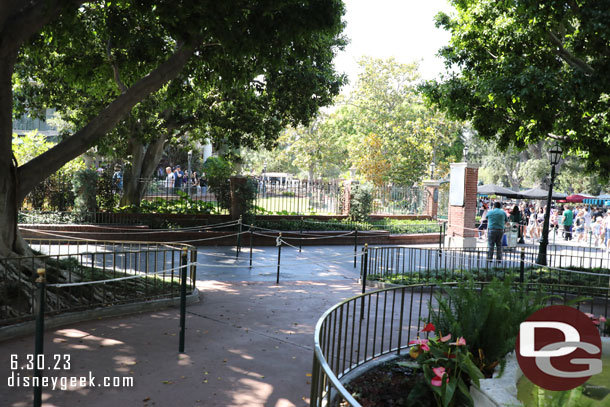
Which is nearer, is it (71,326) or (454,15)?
(71,326)

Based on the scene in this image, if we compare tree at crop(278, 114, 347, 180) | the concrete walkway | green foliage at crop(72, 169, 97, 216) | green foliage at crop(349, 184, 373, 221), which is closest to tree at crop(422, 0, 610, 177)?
the concrete walkway

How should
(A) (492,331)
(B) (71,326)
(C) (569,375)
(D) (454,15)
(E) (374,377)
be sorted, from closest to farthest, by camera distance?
(C) (569,375) < (A) (492,331) < (E) (374,377) < (B) (71,326) < (D) (454,15)

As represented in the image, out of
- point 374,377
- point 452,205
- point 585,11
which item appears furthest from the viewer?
point 452,205

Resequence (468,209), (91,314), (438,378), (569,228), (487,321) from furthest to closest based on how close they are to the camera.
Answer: (569,228), (468,209), (91,314), (487,321), (438,378)

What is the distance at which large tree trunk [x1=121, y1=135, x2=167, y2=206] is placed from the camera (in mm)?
20986

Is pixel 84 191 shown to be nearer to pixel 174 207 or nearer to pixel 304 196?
pixel 174 207

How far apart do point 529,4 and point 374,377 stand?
6.96 metres

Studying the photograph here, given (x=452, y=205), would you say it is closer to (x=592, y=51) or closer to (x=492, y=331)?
(x=592, y=51)

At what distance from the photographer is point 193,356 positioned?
6.39 metres

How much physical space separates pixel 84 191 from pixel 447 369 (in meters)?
16.9

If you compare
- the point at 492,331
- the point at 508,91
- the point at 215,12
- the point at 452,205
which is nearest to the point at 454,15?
the point at 508,91

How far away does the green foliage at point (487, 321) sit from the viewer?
5105 millimetres

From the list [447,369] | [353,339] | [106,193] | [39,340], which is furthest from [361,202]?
[39,340]

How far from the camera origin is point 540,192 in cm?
2848
